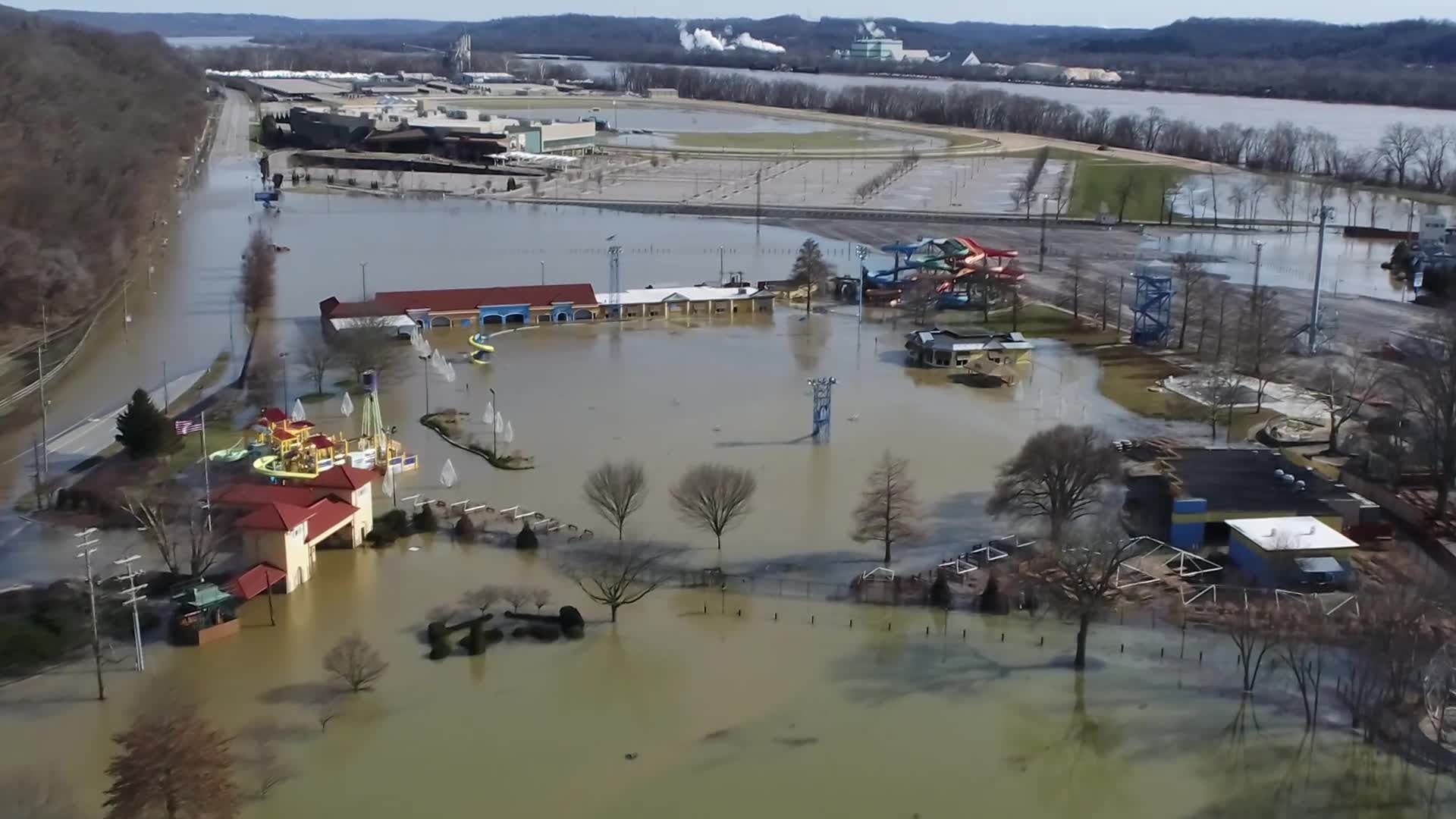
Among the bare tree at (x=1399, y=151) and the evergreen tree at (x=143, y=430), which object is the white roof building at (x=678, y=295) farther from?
the bare tree at (x=1399, y=151)

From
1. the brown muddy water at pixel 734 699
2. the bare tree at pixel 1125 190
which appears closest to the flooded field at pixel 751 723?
the brown muddy water at pixel 734 699

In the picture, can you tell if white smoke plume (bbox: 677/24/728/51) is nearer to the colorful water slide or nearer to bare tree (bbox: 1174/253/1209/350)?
bare tree (bbox: 1174/253/1209/350)

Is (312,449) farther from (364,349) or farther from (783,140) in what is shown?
(783,140)

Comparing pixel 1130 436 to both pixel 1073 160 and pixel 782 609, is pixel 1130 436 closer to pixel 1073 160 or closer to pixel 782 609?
pixel 782 609

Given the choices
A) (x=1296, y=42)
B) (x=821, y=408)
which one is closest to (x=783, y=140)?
(x=821, y=408)

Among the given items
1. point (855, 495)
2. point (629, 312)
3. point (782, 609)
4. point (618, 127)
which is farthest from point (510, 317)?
point (618, 127)

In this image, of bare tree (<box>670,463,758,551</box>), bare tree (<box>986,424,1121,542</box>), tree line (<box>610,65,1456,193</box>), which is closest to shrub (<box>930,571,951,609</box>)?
A: bare tree (<box>986,424,1121,542</box>)

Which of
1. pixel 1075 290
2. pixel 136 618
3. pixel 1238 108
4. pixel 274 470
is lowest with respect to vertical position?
pixel 136 618
